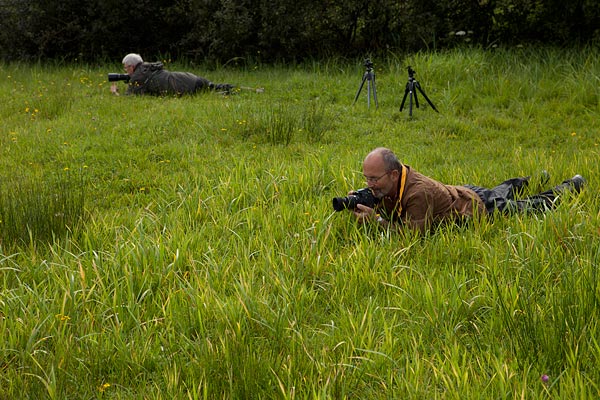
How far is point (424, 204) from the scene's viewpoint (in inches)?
179

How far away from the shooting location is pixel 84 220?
4.79 metres

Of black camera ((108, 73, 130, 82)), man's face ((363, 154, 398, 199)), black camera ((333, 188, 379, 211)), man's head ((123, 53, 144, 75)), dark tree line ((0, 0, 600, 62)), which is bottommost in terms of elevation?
black camera ((333, 188, 379, 211))

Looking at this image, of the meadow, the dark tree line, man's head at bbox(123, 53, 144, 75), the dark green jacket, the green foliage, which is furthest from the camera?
the dark tree line

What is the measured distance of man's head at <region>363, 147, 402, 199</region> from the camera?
14.5 ft

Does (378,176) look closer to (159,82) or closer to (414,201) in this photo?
(414,201)

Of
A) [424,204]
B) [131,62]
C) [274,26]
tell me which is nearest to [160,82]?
[131,62]

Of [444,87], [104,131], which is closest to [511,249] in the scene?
[104,131]

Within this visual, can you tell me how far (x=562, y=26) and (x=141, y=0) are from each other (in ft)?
27.4

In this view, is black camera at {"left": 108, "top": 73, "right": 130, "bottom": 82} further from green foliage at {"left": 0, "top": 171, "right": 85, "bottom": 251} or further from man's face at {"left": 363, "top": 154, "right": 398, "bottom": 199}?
man's face at {"left": 363, "top": 154, "right": 398, "bottom": 199}

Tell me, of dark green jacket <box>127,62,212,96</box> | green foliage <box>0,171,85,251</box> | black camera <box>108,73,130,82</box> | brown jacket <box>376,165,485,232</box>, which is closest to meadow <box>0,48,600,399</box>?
green foliage <box>0,171,85,251</box>

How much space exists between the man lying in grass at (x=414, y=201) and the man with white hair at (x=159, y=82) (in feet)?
20.6

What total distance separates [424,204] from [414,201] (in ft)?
0.24

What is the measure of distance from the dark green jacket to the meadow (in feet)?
7.76

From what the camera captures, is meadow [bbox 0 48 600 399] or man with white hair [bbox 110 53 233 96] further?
man with white hair [bbox 110 53 233 96]
